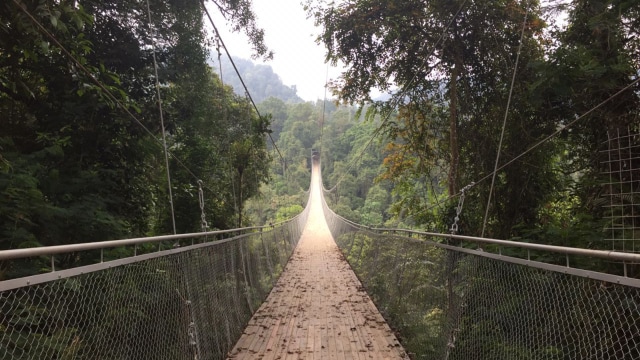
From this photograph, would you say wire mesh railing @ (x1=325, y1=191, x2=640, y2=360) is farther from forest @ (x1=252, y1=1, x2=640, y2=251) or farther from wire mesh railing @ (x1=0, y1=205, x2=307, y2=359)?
wire mesh railing @ (x1=0, y1=205, x2=307, y2=359)

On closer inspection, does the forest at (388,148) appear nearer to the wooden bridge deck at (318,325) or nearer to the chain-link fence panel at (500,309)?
the chain-link fence panel at (500,309)

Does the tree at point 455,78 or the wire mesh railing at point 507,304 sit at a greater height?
the tree at point 455,78

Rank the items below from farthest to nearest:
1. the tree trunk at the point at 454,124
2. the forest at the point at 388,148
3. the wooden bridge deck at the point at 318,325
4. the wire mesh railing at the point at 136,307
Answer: the tree trunk at the point at 454,124 → the wooden bridge deck at the point at 318,325 → the forest at the point at 388,148 → the wire mesh railing at the point at 136,307

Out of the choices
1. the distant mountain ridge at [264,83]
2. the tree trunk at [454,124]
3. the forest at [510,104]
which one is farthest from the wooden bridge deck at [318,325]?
the distant mountain ridge at [264,83]

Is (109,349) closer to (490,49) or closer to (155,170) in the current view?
(155,170)

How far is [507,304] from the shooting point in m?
2.09

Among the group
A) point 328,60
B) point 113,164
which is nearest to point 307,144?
point 328,60

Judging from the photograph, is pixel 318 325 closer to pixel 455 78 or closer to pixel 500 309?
pixel 500 309

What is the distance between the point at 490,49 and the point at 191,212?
527cm

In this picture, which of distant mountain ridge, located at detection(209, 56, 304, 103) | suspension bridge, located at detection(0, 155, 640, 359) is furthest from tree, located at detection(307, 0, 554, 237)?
distant mountain ridge, located at detection(209, 56, 304, 103)

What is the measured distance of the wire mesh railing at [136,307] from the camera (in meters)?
1.47

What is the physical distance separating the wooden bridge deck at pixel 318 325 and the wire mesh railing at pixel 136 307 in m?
0.24

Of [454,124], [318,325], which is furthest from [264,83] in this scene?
[318,325]

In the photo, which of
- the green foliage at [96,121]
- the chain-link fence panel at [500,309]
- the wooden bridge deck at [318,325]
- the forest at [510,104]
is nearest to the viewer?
the chain-link fence panel at [500,309]
